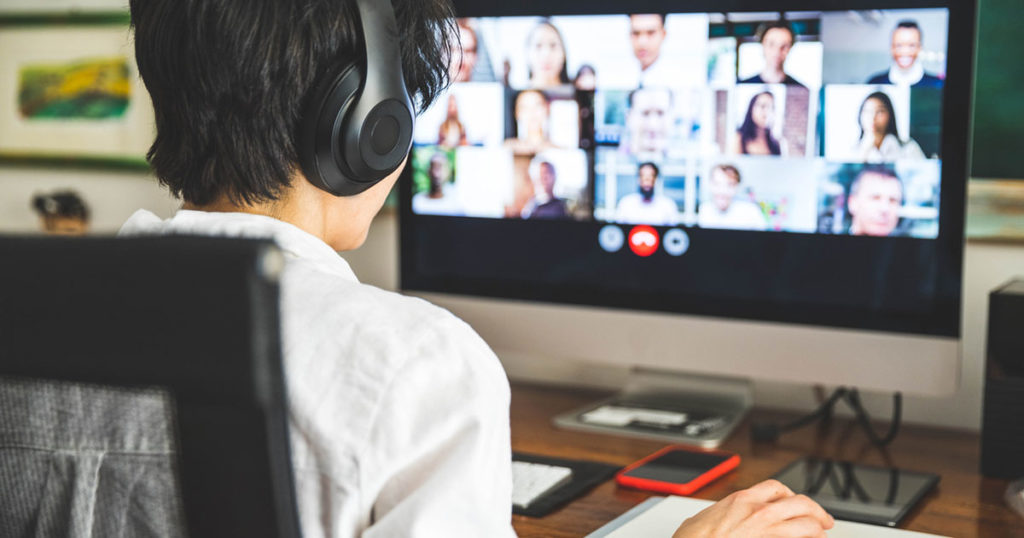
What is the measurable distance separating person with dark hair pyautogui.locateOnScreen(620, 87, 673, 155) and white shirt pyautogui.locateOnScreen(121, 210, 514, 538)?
75 centimetres

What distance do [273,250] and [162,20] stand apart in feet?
1.18

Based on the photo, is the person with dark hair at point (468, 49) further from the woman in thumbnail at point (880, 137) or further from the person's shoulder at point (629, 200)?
the woman in thumbnail at point (880, 137)

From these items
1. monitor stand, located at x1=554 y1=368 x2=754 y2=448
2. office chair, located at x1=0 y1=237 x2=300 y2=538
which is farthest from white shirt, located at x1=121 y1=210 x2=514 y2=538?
monitor stand, located at x1=554 y1=368 x2=754 y2=448

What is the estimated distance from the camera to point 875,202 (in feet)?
3.99

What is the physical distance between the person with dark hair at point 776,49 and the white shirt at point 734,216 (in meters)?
0.15

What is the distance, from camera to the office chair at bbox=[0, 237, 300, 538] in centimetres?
43

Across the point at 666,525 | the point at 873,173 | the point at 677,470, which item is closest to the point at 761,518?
the point at 666,525

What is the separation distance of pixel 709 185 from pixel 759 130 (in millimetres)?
91

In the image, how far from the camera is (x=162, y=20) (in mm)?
721

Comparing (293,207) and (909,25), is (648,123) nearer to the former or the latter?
(909,25)

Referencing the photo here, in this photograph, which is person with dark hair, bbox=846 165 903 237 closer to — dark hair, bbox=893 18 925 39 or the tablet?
dark hair, bbox=893 18 925 39

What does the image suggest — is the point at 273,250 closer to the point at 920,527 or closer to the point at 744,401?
the point at 920,527

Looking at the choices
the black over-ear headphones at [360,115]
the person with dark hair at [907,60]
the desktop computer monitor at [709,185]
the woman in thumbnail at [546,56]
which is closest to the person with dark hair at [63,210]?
the desktop computer monitor at [709,185]

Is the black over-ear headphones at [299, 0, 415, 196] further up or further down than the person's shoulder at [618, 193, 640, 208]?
further up
